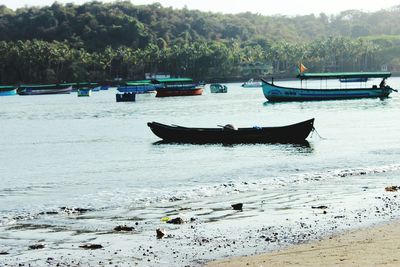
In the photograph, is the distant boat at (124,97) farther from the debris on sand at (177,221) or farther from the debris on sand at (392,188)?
the debris on sand at (177,221)

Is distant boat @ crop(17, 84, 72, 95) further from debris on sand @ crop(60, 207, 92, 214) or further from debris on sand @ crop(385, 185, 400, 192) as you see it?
debris on sand @ crop(385, 185, 400, 192)

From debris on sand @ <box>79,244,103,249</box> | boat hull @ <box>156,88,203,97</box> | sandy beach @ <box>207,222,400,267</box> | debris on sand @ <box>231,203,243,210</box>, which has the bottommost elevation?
boat hull @ <box>156,88,203,97</box>

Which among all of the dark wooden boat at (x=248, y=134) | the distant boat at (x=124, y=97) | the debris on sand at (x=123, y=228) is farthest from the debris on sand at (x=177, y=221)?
the distant boat at (x=124, y=97)

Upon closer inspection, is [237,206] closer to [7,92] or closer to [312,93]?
[312,93]

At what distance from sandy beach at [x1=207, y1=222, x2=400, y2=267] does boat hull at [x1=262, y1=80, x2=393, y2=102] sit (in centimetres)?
9178

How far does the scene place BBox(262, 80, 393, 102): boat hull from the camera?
10750cm

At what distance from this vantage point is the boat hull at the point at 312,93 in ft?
353

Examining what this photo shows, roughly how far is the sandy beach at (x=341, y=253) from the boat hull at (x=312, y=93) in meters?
91.8

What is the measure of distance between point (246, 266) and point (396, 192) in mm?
10685

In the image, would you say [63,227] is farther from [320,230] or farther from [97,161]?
[97,161]

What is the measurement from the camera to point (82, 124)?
258 feet

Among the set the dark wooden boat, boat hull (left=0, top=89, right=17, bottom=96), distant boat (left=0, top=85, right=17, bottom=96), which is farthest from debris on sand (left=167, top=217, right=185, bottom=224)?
boat hull (left=0, top=89, right=17, bottom=96)

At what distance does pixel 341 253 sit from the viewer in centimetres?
1443

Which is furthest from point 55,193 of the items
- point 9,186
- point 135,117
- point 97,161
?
point 135,117
